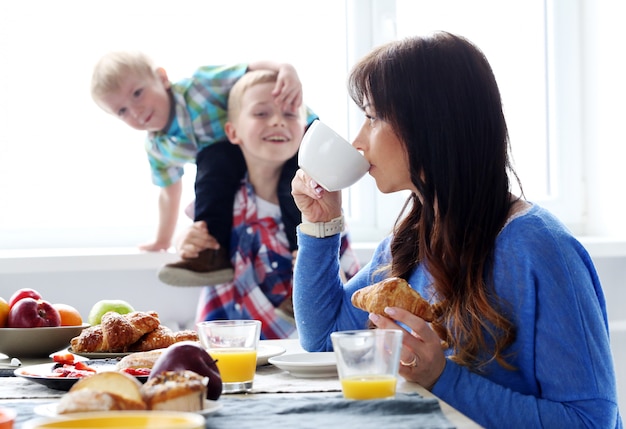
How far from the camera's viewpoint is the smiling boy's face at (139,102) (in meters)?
2.61

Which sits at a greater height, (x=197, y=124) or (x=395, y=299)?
(x=197, y=124)

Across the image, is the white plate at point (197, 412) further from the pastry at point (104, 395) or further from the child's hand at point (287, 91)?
the child's hand at point (287, 91)

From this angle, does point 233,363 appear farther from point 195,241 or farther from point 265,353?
point 195,241

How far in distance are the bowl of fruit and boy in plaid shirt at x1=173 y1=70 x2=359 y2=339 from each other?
1.11 meters

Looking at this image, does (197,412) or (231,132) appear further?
(231,132)

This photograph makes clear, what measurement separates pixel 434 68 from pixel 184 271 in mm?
1398

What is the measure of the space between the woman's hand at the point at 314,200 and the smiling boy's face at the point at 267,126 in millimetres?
1023

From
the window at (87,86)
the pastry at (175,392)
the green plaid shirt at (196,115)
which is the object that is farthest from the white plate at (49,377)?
the window at (87,86)

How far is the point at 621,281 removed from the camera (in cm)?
291

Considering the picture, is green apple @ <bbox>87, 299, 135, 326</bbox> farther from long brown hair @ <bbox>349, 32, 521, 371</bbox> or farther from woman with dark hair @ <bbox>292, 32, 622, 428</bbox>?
long brown hair @ <bbox>349, 32, 521, 371</bbox>

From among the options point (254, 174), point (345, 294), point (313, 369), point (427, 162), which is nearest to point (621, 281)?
point (254, 174)

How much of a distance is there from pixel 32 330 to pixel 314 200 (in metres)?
0.52

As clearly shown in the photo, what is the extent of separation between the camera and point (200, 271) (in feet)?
8.45

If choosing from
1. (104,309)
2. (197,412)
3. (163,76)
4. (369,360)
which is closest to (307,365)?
(369,360)
